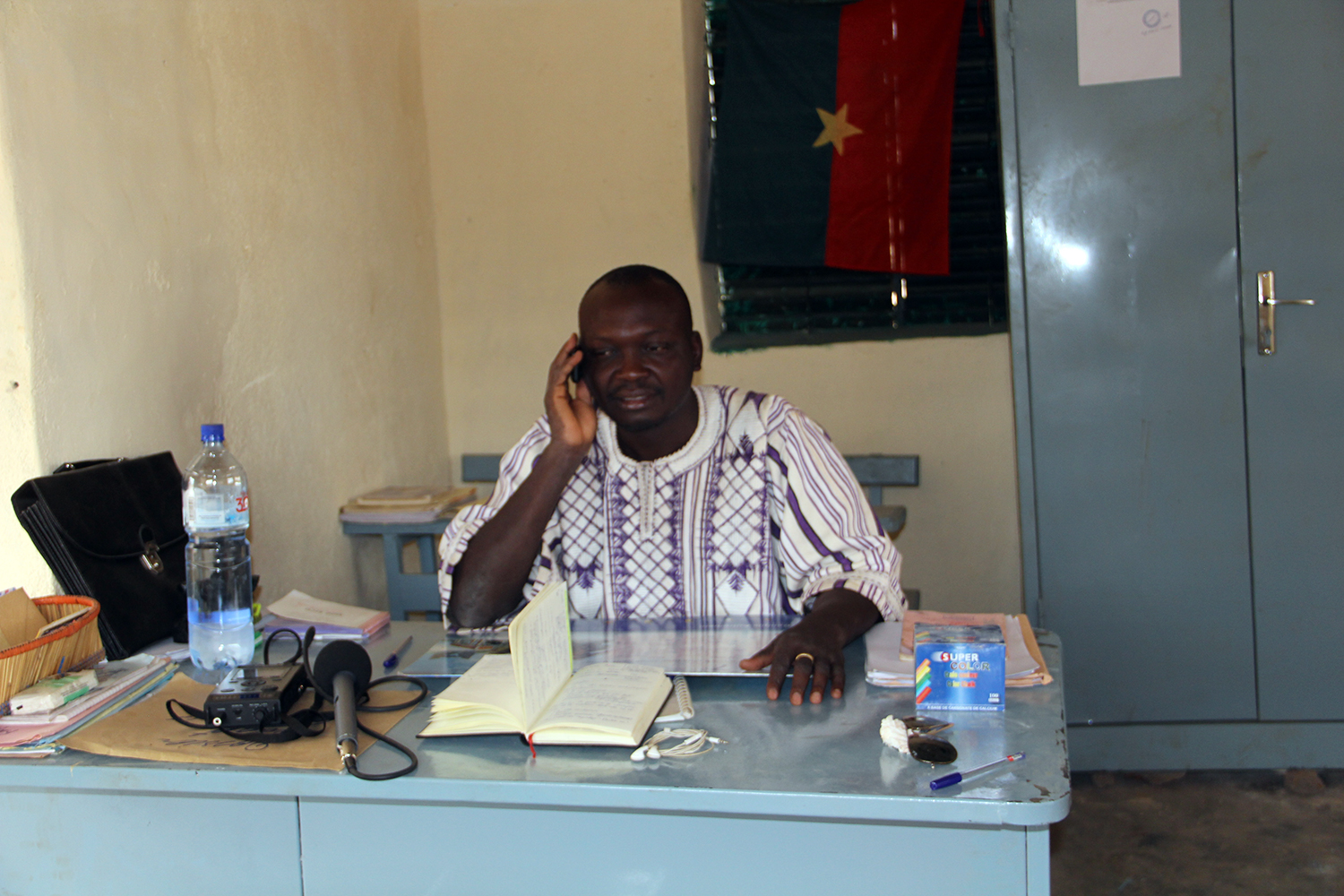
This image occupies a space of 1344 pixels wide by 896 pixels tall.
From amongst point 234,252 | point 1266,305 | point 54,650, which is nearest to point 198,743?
point 54,650

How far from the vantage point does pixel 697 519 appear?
209cm

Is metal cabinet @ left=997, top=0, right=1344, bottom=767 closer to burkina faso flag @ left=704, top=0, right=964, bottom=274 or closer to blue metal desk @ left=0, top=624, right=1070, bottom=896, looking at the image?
burkina faso flag @ left=704, top=0, right=964, bottom=274

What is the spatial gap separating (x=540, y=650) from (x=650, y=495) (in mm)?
796

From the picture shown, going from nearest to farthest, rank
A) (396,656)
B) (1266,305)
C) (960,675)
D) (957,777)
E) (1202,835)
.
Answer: (957,777) < (960,675) < (396,656) < (1202,835) < (1266,305)

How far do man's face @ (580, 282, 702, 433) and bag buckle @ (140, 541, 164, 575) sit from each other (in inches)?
33.0

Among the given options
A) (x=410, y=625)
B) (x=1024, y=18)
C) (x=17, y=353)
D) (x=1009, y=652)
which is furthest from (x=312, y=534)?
(x=1024, y=18)

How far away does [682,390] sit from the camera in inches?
81.7

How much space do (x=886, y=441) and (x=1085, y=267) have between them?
96 centimetres

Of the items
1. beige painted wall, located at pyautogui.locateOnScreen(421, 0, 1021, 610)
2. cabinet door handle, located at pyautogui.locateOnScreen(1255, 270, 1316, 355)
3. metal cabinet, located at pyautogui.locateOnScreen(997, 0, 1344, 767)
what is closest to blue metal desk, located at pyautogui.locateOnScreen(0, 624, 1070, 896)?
metal cabinet, located at pyautogui.locateOnScreen(997, 0, 1344, 767)

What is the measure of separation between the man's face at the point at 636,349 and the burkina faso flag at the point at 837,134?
5.43 ft

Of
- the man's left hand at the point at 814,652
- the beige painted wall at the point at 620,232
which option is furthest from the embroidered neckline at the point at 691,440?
the beige painted wall at the point at 620,232

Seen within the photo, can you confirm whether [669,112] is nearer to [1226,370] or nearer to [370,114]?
[370,114]

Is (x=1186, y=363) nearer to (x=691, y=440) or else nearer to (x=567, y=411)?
(x=691, y=440)

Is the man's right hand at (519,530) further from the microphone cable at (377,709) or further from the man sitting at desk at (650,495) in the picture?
the microphone cable at (377,709)
